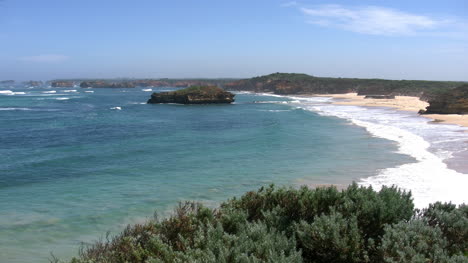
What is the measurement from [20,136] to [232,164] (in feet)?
61.1

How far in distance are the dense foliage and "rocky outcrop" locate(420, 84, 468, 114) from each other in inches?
1553

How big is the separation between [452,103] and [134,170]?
36102 millimetres

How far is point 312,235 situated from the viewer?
5.38 metres

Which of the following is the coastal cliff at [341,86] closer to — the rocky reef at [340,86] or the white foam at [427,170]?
the rocky reef at [340,86]

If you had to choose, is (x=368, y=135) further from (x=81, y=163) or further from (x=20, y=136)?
(x=20, y=136)

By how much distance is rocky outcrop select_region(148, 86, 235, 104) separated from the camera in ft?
234

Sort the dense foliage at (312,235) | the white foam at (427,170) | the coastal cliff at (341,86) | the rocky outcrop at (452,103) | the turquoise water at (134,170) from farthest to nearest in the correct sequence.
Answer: the coastal cliff at (341,86)
the rocky outcrop at (452,103)
the white foam at (427,170)
the turquoise water at (134,170)
the dense foliage at (312,235)

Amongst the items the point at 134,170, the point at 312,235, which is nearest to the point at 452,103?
the point at 134,170

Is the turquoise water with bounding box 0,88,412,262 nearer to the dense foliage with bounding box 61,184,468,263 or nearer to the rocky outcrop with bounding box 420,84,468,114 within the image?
the dense foliage with bounding box 61,184,468,263

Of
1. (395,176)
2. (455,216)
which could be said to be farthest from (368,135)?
(455,216)

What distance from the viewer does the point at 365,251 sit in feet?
17.1

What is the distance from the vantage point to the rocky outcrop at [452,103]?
135 feet

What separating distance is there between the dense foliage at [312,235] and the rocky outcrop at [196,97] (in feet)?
213

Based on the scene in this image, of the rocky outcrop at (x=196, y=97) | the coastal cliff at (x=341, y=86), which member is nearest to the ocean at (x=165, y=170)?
the rocky outcrop at (x=196, y=97)
